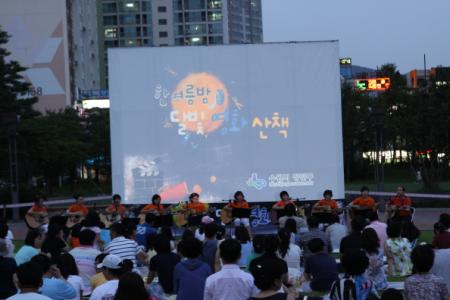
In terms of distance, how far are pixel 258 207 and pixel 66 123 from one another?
2827cm

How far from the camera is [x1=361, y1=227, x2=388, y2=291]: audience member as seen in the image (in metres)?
9.28

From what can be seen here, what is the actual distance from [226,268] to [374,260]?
10.9 feet

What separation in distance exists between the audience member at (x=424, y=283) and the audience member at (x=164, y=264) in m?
3.19

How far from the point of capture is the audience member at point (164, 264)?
863 centimetres

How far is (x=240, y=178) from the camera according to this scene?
2144 cm

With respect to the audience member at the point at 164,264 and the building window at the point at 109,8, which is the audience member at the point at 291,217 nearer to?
the audience member at the point at 164,264

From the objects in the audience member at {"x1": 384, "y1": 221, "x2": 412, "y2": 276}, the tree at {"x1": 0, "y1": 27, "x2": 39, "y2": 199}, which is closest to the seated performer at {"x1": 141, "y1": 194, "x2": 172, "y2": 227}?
the audience member at {"x1": 384, "y1": 221, "x2": 412, "y2": 276}

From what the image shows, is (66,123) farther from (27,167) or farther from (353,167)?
(353,167)

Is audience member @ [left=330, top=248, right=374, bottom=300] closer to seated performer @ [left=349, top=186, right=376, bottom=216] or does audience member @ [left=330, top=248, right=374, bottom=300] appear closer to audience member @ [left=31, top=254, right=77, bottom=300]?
audience member @ [left=31, top=254, right=77, bottom=300]

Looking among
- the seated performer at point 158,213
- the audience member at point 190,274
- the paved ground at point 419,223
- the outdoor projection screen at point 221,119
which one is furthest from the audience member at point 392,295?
the outdoor projection screen at point 221,119

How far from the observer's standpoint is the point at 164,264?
28.3 feet

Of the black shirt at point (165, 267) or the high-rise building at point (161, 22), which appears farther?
A: the high-rise building at point (161, 22)

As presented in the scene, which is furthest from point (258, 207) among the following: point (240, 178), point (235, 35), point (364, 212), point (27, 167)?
point (235, 35)

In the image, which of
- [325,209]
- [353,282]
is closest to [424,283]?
[353,282]
